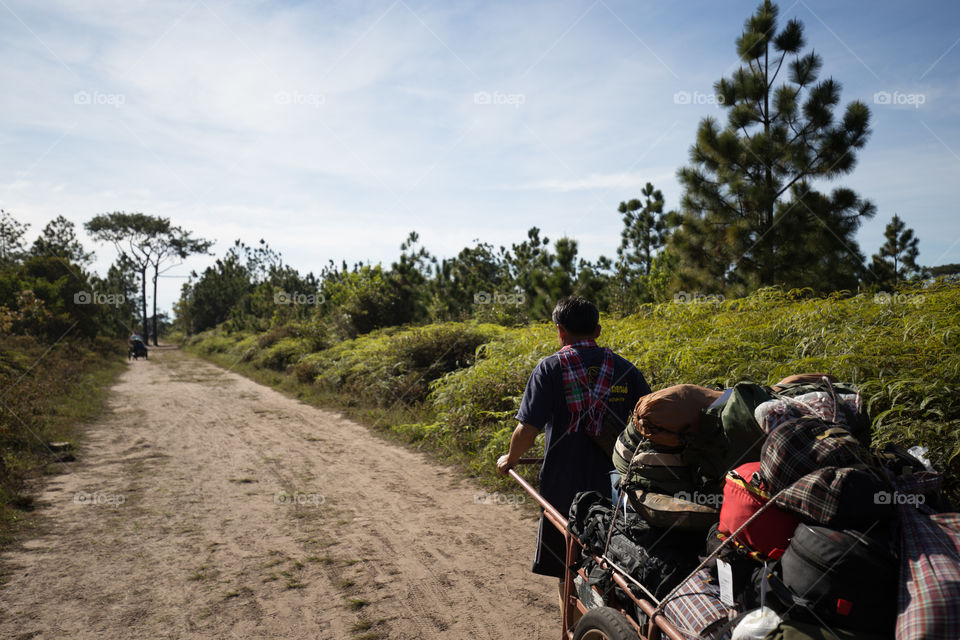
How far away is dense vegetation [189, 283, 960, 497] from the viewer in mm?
3951

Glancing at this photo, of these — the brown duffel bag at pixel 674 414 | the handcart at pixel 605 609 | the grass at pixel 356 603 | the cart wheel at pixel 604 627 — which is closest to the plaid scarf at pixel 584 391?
the handcart at pixel 605 609

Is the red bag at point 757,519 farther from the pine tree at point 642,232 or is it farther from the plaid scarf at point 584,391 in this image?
the pine tree at point 642,232

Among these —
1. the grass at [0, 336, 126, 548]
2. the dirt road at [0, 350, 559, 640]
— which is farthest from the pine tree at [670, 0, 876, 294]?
the grass at [0, 336, 126, 548]

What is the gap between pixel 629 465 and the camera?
2.54 m

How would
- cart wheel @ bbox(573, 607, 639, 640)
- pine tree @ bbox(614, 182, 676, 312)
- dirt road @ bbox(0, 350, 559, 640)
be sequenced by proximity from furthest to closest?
pine tree @ bbox(614, 182, 676, 312)
dirt road @ bbox(0, 350, 559, 640)
cart wheel @ bbox(573, 607, 639, 640)

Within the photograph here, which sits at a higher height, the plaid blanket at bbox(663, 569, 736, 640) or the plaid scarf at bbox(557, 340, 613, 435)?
the plaid scarf at bbox(557, 340, 613, 435)

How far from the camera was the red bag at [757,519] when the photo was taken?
1.84 metres

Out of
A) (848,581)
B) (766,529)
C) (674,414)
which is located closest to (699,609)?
(766,529)

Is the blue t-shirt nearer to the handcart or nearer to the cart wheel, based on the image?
the handcart

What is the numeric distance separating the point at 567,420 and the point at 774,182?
10.5m

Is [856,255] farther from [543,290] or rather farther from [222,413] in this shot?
[222,413]

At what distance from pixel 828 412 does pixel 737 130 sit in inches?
467

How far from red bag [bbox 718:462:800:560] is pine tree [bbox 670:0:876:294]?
10.5 meters

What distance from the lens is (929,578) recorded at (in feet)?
4.83
